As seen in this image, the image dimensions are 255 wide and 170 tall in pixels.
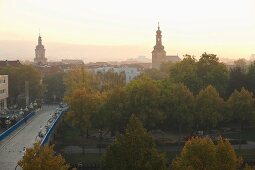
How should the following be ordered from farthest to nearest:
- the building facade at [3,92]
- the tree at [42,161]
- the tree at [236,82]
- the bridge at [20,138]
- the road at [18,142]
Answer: the building facade at [3,92] → the tree at [236,82] → the bridge at [20,138] → the road at [18,142] → the tree at [42,161]

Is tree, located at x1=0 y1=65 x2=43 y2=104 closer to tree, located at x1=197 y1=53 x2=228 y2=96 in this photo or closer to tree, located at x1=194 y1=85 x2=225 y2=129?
tree, located at x1=197 y1=53 x2=228 y2=96

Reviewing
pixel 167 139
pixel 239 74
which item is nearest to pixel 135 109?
pixel 167 139

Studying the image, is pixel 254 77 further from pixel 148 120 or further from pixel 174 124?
pixel 148 120

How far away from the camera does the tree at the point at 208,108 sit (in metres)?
54.6

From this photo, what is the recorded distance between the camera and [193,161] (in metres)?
28.7

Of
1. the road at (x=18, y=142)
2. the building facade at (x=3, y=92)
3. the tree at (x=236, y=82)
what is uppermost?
the tree at (x=236, y=82)

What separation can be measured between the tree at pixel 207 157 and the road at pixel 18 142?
53.7 ft

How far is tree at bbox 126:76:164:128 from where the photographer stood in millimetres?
54438

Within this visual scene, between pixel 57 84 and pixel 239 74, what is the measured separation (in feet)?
188

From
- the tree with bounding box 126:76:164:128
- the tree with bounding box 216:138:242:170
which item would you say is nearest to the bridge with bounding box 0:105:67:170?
the tree with bounding box 126:76:164:128

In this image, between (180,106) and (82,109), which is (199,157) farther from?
(82,109)

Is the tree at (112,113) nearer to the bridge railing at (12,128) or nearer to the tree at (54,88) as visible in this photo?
the bridge railing at (12,128)

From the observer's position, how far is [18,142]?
170 ft

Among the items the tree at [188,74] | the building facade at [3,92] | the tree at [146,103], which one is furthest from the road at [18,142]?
the tree at [188,74]
